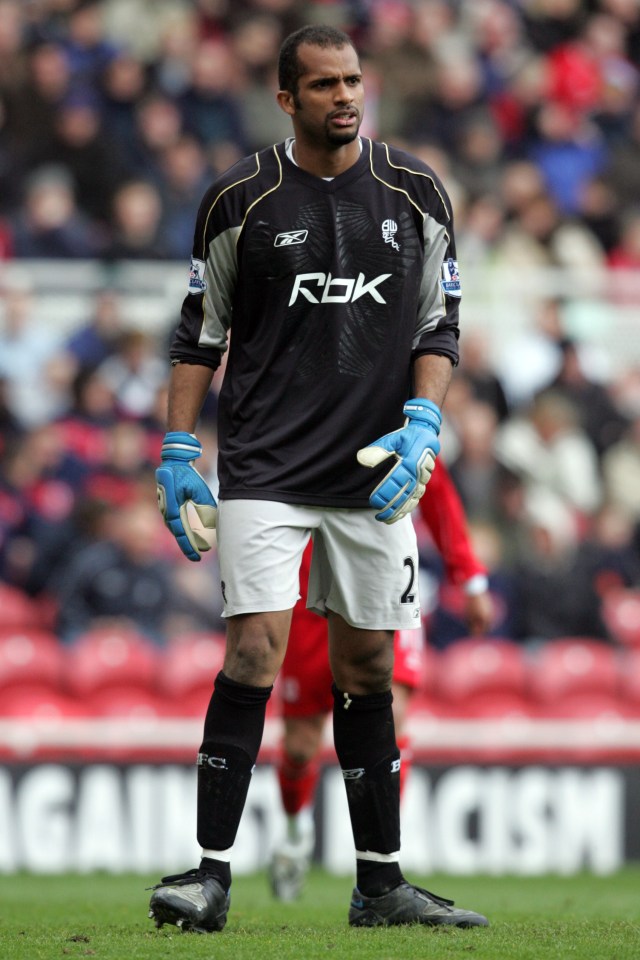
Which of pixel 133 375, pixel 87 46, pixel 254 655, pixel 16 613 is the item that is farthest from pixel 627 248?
pixel 254 655

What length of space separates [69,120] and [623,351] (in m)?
4.59

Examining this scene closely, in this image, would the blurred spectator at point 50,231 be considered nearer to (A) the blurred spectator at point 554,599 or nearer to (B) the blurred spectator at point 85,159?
(B) the blurred spectator at point 85,159

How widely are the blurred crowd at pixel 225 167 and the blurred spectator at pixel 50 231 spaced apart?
0.02 metres

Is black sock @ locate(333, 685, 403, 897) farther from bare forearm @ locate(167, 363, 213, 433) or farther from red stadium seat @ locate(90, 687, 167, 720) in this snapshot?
red stadium seat @ locate(90, 687, 167, 720)

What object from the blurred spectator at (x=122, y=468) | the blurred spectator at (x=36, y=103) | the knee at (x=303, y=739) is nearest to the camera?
the knee at (x=303, y=739)

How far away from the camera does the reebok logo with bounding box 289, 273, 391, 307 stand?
15.9 feet

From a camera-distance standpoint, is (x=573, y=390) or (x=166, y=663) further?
(x=573, y=390)

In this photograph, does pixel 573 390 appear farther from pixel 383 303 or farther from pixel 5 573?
pixel 383 303

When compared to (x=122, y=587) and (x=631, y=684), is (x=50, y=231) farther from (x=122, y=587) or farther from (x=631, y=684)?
(x=631, y=684)

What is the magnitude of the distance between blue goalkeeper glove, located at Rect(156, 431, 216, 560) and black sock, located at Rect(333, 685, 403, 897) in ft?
2.02

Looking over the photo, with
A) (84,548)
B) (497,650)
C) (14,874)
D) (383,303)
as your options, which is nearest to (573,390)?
(497,650)

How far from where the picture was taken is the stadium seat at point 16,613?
10305mm

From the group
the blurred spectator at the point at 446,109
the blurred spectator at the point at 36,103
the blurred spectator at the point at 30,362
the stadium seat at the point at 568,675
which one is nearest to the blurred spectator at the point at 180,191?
the blurred spectator at the point at 36,103

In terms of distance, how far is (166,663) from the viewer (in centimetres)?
985
